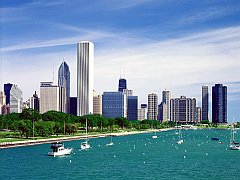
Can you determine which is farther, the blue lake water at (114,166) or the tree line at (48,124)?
the tree line at (48,124)

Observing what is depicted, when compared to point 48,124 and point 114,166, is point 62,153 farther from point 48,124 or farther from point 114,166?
point 48,124

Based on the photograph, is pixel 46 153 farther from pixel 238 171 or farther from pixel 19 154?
pixel 238 171

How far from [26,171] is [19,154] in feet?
62.4

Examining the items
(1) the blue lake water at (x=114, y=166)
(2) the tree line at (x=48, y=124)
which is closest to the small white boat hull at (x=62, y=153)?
(1) the blue lake water at (x=114, y=166)

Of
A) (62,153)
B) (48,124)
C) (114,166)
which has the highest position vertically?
(48,124)

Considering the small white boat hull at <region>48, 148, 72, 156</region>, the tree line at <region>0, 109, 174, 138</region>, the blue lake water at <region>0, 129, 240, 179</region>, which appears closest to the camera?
the blue lake water at <region>0, 129, 240, 179</region>

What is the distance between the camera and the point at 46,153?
7606cm

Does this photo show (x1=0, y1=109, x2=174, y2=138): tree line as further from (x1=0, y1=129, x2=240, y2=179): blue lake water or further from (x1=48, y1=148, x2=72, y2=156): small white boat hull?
(x1=48, y1=148, x2=72, y2=156): small white boat hull

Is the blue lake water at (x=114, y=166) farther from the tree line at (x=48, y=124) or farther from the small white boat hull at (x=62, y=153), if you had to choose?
the tree line at (x=48, y=124)

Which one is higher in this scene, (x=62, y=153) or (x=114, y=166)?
(x=62, y=153)

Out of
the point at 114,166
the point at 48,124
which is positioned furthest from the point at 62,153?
the point at 48,124

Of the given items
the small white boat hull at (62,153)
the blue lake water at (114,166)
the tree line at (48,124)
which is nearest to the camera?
the blue lake water at (114,166)

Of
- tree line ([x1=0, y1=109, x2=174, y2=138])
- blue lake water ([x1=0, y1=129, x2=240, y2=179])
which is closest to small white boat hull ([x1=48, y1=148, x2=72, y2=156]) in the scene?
blue lake water ([x1=0, y1=129, x2=240, y2=179])

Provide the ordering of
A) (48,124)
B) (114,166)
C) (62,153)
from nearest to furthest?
(114,166) → (62,153) → (48,124)
